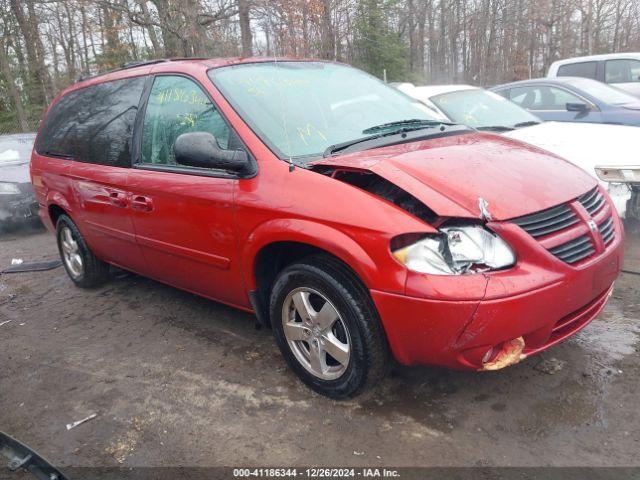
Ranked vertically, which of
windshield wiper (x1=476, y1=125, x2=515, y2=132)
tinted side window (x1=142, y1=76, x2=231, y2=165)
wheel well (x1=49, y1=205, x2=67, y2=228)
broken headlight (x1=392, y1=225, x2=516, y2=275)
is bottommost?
wheel well (x1=49, y1=205, x2=67, y2=228)

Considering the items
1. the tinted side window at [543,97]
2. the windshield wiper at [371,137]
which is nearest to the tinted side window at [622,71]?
the tinted side window at [543,97]

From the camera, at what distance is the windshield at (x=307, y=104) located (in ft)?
9.96

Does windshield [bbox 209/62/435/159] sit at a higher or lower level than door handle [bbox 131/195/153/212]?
higher

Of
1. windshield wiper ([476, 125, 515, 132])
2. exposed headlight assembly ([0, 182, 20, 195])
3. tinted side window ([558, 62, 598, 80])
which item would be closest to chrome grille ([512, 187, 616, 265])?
windshield wiper ([476, 125, 515, 132])

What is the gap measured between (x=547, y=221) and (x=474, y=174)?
1.31 ft

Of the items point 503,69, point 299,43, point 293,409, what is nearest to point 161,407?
point 293,409

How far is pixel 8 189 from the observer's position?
788cm

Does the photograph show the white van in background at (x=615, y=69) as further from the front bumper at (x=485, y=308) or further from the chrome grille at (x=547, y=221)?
the front bumper at (x=485, y=308)

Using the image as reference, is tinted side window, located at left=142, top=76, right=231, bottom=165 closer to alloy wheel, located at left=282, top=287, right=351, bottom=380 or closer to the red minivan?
the red minivan

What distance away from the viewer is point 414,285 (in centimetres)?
226

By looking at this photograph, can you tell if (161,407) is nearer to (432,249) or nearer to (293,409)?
(293,409)

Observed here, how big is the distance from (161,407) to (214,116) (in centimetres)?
170

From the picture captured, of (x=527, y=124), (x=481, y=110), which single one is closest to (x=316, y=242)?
(x=527, y=124)

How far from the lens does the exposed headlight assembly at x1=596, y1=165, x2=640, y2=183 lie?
15.0ft
